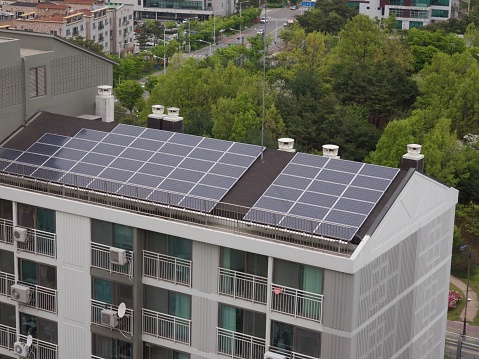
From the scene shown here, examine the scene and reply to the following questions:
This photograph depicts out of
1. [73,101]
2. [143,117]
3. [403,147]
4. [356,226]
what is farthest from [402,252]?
[143,117]

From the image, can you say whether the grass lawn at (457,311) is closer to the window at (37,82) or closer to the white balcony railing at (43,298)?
the window at (37,82)

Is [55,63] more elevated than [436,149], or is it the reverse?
[55,63]

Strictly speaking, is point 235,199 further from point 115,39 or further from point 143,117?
point 115,39

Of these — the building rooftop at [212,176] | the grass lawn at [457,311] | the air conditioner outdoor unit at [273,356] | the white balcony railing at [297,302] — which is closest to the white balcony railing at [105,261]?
the building rooftop at [212,176]

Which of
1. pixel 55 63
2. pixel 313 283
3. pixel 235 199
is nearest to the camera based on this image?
pixel 313 283

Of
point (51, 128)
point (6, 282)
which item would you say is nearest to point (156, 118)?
point (51, 128)

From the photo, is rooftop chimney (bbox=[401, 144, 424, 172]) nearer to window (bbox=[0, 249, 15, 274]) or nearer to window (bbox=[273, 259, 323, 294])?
window (bbox=[273, 259, 323, 294])

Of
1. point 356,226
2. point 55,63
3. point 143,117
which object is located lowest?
point 143,117

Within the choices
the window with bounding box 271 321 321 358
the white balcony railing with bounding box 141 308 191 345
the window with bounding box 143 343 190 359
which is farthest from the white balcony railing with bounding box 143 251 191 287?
the window with bounding box 271 321 321 358
